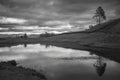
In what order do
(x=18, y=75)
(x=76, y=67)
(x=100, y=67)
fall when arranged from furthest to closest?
(x=76, y=67), (x=100, y=67), (x=18, y=75)

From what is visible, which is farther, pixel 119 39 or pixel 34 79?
pixel 119 39

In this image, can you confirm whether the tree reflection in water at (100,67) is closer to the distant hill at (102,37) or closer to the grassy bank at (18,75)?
the grassy bank at (18,75)

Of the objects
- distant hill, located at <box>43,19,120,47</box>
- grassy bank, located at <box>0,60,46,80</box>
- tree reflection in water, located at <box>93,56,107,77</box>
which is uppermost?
distant hill, located at <box>43,19,120,47</box>

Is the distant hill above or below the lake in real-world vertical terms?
above

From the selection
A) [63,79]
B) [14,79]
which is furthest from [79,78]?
[14,79]

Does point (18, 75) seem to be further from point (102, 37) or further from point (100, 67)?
point (102, 37)

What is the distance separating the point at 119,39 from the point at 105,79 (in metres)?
50.0

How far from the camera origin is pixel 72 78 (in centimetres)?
1766

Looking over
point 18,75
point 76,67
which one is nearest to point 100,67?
point 76,67

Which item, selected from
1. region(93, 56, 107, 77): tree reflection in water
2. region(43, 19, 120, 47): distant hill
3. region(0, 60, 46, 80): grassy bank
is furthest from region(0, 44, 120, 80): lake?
region(43, 19, 120, 47): distant hill

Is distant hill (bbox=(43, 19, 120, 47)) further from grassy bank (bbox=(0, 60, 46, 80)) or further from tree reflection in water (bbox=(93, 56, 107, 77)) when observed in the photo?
grassy bank (bbox=(0, 60, 46, 80))

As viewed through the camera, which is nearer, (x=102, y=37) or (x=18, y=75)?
(x=18, y=75)

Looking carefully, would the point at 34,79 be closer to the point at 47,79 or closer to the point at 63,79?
the point at 47,79

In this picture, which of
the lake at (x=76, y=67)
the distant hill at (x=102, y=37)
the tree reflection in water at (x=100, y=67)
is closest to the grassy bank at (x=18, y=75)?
the lake at (x=76, y=67)
